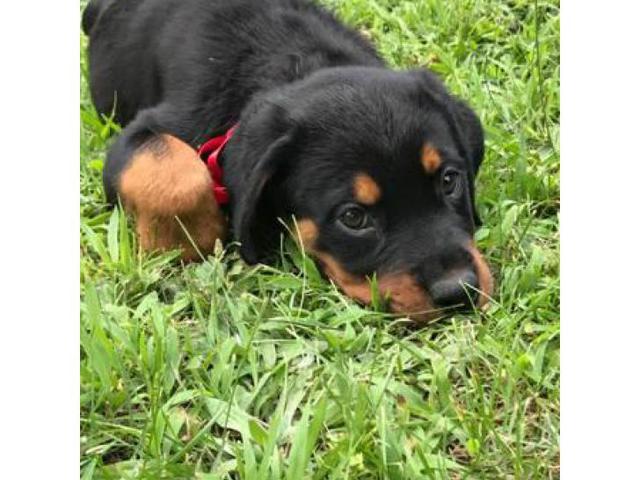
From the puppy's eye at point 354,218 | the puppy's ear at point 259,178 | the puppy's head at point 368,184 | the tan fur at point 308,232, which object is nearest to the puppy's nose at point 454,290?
the puppy's head at point 368,184

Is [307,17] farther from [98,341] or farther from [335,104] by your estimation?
[98,341]

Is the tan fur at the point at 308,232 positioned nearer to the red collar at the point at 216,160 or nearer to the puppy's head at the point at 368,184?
the puppy's head at the point at 368,184

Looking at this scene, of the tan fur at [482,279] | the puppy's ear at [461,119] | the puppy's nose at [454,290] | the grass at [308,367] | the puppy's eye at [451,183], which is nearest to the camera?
the grass at [308,367]

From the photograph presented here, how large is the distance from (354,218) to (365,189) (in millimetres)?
124

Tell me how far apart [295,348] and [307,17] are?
1699mm

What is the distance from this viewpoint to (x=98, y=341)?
3033mm

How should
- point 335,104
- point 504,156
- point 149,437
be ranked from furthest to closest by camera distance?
point 504,156 → point 335,104 → point 149,437

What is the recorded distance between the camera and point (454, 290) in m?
3.17

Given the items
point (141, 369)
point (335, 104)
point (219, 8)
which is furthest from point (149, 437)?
point (219, 8)

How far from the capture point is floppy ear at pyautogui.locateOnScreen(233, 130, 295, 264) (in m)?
3.47

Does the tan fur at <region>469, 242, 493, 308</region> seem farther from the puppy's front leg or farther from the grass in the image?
the puppy's front leg

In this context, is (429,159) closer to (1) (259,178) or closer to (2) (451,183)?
(2) (451,183)

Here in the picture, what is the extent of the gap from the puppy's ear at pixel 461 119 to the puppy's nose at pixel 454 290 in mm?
533

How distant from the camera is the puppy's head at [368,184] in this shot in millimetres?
3240
